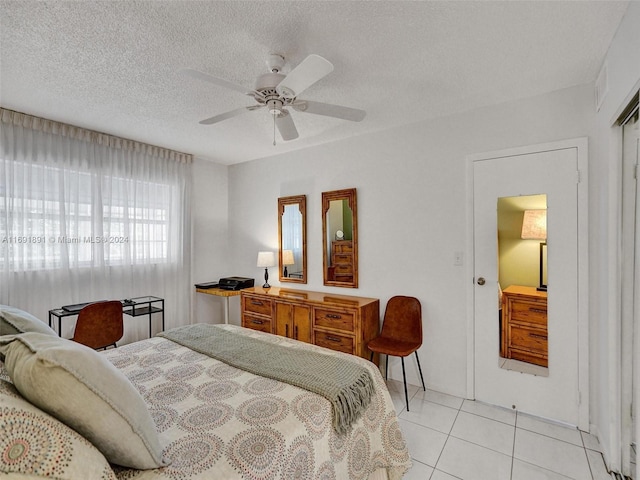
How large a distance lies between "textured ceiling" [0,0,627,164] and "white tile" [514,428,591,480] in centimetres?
250

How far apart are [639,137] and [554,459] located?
1919 mm

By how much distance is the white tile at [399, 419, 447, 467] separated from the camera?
6.53 feet

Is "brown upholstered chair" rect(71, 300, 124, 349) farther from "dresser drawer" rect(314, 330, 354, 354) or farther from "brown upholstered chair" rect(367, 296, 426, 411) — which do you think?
"brown upholstered chair" rect(367, 296, 426, 411)

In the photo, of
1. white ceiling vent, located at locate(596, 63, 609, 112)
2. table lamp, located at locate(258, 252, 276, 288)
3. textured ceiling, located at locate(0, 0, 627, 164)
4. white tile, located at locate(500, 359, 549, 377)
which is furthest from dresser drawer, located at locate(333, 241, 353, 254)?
white ceiling vent, located at locate(596, 63, 609, 112)

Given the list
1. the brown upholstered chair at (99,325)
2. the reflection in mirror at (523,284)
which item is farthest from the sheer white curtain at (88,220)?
the reflection in mirror at (523,284)

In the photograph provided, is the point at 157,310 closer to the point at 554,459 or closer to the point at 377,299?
the point at 377,299

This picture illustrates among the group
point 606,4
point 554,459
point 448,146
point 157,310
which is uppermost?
point 606,4

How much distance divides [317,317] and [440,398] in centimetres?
130

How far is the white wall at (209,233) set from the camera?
4.20m

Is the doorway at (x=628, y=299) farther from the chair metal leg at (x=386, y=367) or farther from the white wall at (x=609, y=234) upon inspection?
the chair metal leg at (x=386, y=367)

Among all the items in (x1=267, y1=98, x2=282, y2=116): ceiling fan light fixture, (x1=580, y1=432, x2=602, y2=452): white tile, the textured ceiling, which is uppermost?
the textured ceiling

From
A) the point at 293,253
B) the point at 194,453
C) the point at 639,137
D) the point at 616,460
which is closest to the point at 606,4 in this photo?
the point at 639,137

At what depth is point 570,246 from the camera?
2.29 meters

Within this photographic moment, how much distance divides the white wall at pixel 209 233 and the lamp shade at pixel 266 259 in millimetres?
948
